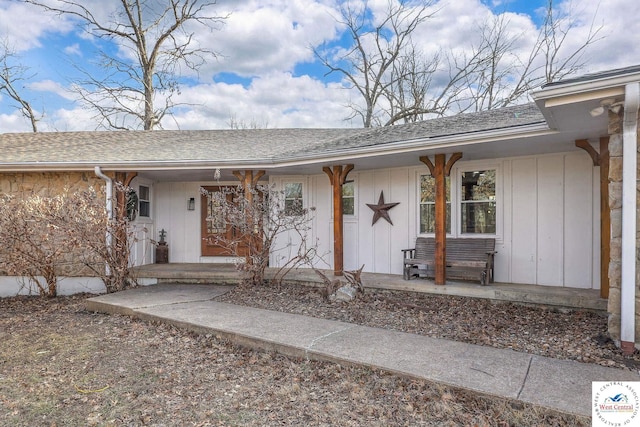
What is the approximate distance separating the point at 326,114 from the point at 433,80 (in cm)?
548

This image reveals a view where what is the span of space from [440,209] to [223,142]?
5.51 meters

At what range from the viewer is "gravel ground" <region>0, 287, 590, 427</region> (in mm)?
2590

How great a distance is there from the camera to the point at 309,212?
26.8ft

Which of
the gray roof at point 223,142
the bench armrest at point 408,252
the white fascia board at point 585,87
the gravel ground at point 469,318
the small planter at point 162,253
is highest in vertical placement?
the gray roof at point 223,142

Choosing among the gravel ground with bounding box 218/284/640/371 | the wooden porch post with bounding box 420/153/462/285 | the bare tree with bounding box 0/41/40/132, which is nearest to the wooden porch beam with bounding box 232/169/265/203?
the gravel ground with bounding box 218/284/640/371

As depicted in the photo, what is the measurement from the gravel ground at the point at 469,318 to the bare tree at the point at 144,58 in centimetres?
1432

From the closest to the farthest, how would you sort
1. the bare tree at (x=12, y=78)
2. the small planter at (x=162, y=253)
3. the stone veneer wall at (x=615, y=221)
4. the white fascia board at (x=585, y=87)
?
the white fascia board at (x=585, y=87), the stone veneer wall at (x=615, y=221), the small planter at (x=162, y=253), the bare tree at (x=12, y=78)

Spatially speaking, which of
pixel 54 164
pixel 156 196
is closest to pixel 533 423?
pixel 54 164

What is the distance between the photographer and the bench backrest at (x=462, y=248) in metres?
6.20

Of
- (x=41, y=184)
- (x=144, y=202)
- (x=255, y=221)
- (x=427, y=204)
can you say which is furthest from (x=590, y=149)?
(x=41, y=184)

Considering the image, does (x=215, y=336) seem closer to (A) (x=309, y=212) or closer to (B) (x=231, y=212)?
(B) (x=231, y=212)

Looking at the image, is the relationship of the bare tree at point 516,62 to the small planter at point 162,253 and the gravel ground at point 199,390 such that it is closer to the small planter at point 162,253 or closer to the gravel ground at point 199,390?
the small planter at point 162,253

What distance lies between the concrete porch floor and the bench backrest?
0.43 m

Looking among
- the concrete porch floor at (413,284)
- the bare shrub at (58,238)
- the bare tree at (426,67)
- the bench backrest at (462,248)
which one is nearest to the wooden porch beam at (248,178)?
the concrete porch floor at (413,284)
